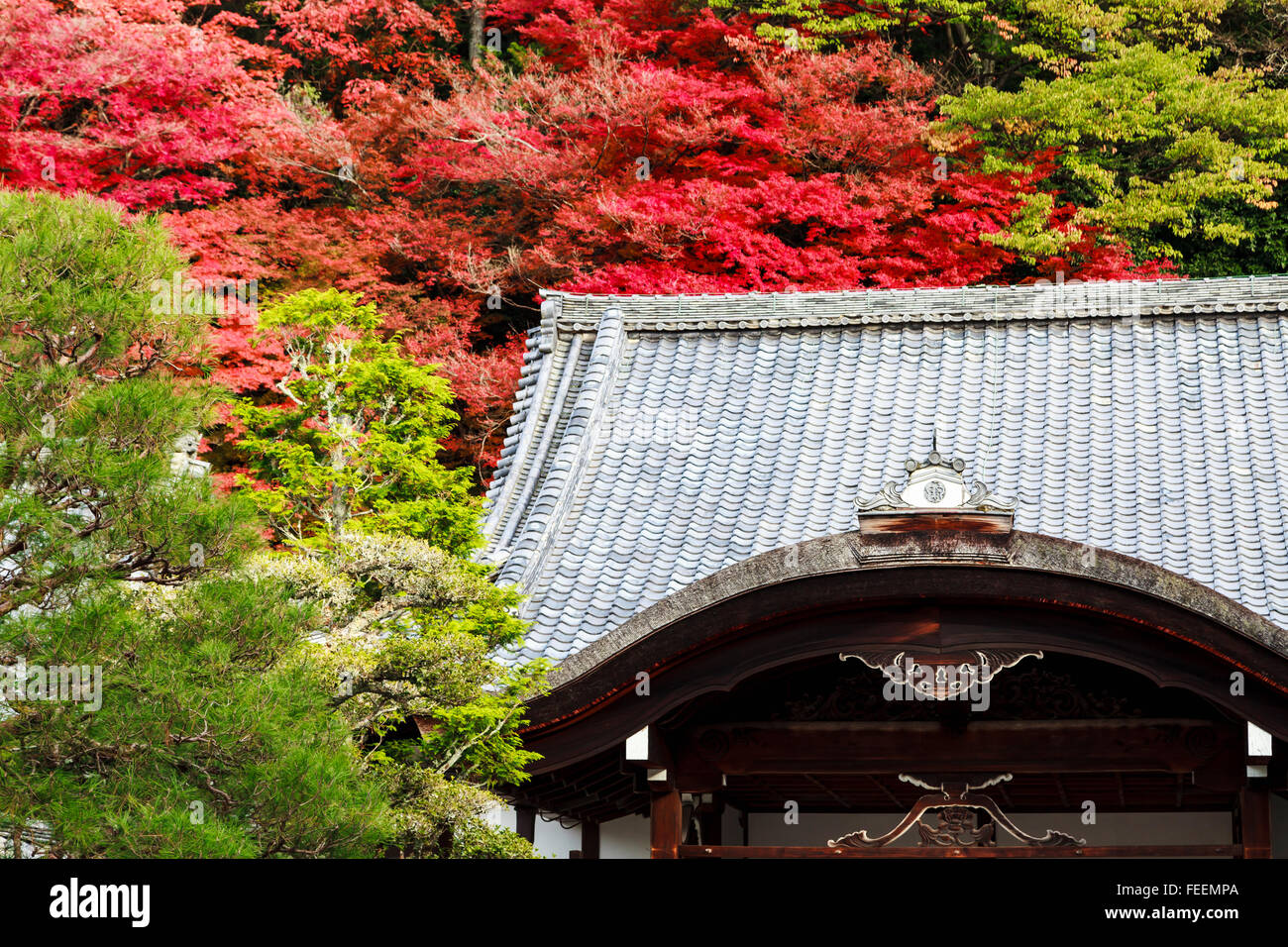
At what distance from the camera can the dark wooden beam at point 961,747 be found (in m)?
6.86

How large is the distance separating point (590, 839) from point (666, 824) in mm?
1634

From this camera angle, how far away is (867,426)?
9.95 metres

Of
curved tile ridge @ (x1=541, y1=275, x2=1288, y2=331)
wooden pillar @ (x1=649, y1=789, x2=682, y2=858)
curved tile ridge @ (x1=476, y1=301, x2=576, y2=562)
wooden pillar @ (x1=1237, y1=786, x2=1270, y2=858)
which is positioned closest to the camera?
wooden pillar @ (x1=1237, y1=786, x2=1270, y2=858)

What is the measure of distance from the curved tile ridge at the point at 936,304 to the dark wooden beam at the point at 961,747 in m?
4.65

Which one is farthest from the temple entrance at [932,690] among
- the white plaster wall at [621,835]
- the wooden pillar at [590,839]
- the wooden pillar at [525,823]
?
the white plaster wall at [621,835]

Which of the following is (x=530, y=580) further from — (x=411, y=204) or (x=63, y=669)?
(x=411, y=204)

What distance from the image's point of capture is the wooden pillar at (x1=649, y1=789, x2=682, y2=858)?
710 cm

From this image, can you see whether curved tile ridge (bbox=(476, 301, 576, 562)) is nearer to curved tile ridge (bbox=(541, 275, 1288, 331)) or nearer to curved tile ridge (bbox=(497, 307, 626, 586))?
curved tile ridge (bbox=(497, 307, 626, 586))

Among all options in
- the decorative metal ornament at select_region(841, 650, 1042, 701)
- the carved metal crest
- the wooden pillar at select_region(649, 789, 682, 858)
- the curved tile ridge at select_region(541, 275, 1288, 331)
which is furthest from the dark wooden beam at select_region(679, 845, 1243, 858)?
the curved tile ridge at select_region(541, 275, 1288, 331)

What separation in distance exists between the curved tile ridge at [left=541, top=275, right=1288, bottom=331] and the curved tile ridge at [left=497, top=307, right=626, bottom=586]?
0.33 m

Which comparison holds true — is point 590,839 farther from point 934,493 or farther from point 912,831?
point 934,493

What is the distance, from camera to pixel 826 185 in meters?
16.1

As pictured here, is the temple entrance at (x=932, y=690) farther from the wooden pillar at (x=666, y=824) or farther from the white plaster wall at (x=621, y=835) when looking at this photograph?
the white plaster wall at (x=621, y=835)

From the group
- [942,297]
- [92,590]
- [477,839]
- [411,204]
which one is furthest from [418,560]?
[411,204]
